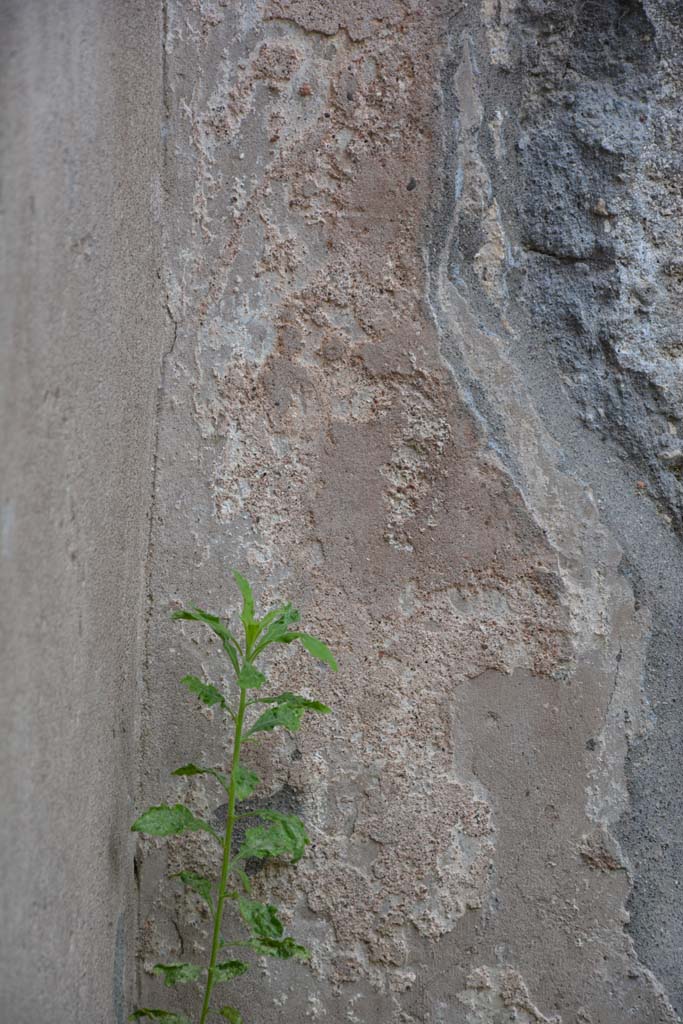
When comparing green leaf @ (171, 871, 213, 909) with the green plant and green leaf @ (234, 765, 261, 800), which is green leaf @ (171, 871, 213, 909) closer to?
the green plant

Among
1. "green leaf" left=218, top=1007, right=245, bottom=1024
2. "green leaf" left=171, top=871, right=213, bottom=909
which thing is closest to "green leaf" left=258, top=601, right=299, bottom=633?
"green leaf" left=171, top=871, right=213, bottom=909

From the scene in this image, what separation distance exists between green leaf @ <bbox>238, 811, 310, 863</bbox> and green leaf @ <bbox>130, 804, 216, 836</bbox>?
0.05 meters

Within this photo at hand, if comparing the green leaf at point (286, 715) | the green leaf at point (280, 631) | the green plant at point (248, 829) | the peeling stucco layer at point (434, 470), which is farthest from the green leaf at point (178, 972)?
the green leaf at point (280, 631)

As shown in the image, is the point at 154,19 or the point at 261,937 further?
the point at 154,19

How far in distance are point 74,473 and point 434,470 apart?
57 cm

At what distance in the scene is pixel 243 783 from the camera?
1.25 m

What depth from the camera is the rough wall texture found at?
1.40 m

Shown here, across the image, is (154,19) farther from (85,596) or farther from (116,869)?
(116,869)

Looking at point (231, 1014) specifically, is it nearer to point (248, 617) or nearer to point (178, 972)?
point (178, 972)

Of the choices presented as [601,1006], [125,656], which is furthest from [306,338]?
[601,1006]

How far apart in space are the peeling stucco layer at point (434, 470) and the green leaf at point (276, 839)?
16cm

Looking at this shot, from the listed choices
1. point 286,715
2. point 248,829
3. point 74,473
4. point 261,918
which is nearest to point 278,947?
point 261,918

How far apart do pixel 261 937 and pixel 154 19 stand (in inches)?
52.1

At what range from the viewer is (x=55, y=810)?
1.08 meters
